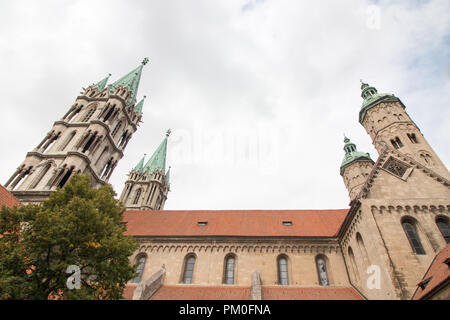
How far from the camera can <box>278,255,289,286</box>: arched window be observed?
17.2 m

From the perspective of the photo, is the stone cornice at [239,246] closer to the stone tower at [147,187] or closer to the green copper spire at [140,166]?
the stone tower at [147,187]

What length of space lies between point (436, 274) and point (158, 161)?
40.8m

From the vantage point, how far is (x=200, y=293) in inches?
641

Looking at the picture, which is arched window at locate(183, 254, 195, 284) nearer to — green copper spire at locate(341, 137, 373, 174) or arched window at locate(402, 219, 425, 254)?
arched window at locate(402, 219, 425, 254)

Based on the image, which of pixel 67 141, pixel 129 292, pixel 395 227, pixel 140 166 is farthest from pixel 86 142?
pixel 395 227

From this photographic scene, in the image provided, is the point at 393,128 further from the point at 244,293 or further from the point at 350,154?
the point at 244,293

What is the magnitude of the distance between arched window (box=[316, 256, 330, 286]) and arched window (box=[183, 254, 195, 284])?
8.78m

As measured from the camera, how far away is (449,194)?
47.1 feet

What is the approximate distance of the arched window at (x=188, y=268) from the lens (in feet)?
59.0

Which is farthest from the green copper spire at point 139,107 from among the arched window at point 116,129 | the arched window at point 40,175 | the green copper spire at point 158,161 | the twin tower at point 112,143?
the arched window at point 40,175

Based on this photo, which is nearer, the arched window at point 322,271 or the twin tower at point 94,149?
the arched window at point 322,271

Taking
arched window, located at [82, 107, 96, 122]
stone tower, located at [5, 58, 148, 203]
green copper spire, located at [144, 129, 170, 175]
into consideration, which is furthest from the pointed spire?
arched window, located at [82, 107, 96, 122]
